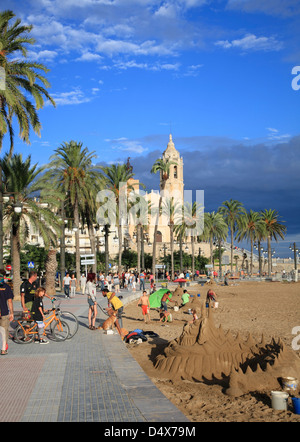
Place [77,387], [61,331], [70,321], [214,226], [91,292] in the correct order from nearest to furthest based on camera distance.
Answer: [77,387]
[61,331]
[70,321]
[91,292]
[214,226]

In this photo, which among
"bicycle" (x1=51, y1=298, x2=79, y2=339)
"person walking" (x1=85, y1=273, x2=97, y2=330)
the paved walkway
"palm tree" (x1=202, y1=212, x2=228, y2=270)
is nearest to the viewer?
the paved walkway

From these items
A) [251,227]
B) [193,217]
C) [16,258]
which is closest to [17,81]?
[16,258]

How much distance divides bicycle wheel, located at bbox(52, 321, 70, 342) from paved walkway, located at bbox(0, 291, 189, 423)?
2.40 ft

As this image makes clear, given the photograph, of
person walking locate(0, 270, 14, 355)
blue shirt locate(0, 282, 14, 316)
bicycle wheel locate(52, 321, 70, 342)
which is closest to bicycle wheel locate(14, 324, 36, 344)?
bicycle wheel locate(52, 321, 70, 342)

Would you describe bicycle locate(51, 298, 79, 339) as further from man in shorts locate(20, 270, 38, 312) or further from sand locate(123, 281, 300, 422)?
sand locate(123, 281, 300, 422)

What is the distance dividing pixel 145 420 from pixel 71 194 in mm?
27353

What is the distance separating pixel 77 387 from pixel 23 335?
4.74 m

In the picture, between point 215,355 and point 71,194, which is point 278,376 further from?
point 71,194

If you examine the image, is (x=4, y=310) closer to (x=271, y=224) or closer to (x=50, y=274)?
(x=50, y=274)

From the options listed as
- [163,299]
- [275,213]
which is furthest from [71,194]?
[275,213]

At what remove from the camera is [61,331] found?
38.1ft

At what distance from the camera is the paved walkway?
5566 mm

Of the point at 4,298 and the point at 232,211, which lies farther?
the point at 232,211

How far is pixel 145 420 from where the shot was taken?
17.3 ft
